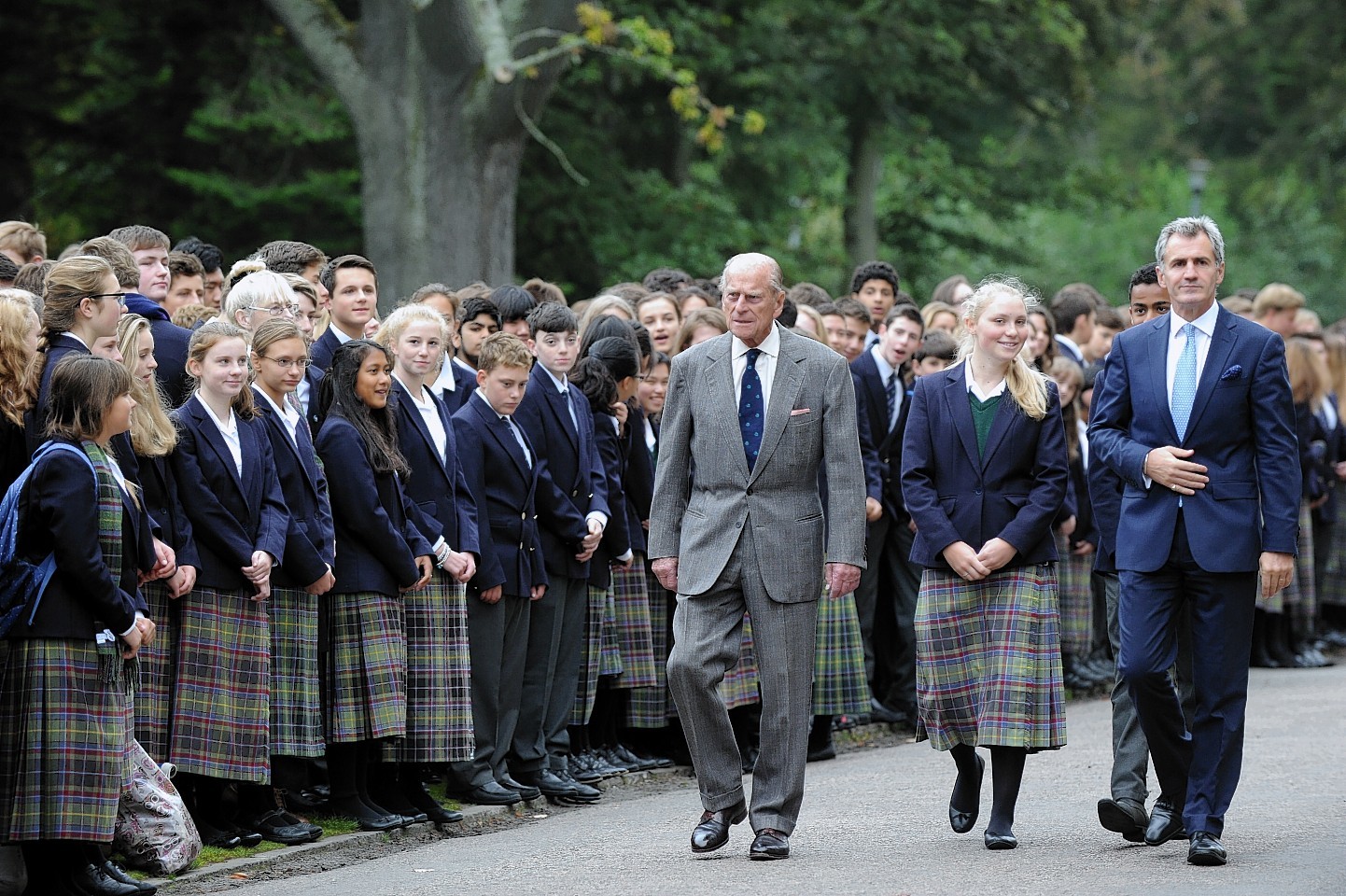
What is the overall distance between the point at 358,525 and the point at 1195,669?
3.65 metres

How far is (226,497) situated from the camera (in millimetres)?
8164

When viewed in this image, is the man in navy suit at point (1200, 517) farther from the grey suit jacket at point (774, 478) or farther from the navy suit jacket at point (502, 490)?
the navy suit jacket at point (502, 490)

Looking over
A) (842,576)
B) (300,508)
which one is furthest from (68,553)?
(842,576)

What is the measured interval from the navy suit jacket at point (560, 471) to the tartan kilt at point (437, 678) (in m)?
0.80

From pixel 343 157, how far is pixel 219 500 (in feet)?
49.8

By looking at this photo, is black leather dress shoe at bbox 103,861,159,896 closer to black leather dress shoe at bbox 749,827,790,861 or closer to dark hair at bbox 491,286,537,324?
black leather dress shoe at bbox 749,827,790,861

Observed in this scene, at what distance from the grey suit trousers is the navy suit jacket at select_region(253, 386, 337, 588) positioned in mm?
1643

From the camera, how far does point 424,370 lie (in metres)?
9.27

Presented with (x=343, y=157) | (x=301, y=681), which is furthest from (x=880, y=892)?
(x=343, y=157)

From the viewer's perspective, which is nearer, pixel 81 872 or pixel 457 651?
pixel 81 872

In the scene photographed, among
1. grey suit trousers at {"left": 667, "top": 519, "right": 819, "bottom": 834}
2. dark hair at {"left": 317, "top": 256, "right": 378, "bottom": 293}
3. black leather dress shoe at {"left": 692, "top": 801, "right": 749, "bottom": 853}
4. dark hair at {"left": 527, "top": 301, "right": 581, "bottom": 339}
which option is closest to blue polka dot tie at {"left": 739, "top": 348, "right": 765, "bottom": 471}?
grey suit trousers at {"left": 667, "top": 519, "right": 819, "bottom": 834}

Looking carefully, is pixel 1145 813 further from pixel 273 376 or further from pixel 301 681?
pixel 273 376

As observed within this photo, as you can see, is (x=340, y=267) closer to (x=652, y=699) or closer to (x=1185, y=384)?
(x=652, y=699)

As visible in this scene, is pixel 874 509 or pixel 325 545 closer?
pixel 325 545
